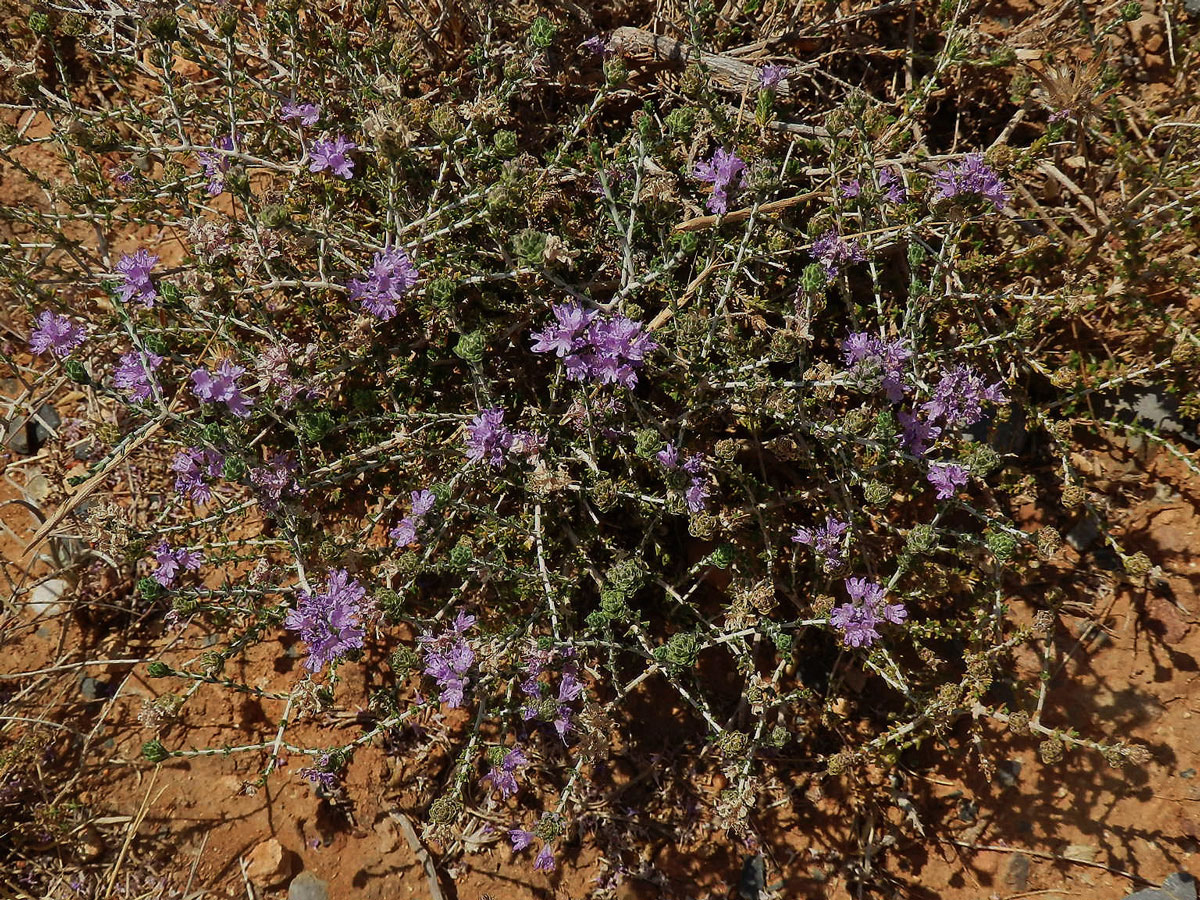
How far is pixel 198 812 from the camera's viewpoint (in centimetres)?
390

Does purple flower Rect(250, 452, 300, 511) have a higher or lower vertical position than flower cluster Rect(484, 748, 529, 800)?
higher

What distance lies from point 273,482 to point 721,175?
220 cm

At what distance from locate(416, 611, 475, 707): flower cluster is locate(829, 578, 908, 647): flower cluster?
4.79ft

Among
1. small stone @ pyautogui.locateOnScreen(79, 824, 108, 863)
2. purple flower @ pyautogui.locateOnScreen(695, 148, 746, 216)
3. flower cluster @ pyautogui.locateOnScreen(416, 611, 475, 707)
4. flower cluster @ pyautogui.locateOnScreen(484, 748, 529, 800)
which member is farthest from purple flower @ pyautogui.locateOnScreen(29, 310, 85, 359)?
purple flower @ pyautogui.locateOnScreen(695, 148, 746, 216)

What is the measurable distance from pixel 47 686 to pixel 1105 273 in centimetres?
557

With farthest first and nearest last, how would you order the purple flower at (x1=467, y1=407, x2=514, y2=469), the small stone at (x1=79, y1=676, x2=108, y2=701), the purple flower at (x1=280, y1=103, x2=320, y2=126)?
the small stone at (x1=79, y1=676, x2=108, y2=701)
the purple flower at (x1=280, y1=103, x2=320, y2=126)
the purple flower at (x1=467, y1=407, x2=514, y2=469)

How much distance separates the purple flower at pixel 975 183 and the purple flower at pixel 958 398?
0.70m

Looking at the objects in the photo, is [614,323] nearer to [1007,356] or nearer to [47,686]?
[1007,356]

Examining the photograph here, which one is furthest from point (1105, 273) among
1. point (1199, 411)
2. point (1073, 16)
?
point (1073, 16)

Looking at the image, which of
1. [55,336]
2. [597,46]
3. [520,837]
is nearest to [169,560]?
[55,336]

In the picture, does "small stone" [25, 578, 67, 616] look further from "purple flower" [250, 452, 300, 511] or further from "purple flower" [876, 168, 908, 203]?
"purple flower" [876, 168, 908, 203]

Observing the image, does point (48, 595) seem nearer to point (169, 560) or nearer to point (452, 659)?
point (169, 560)

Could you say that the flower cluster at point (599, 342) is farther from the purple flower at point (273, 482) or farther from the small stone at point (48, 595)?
the small stone at point (48, 595)

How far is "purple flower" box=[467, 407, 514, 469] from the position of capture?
129 inches
